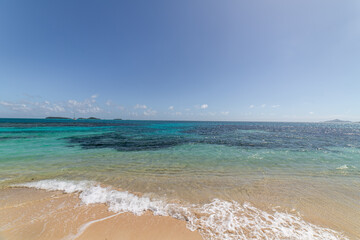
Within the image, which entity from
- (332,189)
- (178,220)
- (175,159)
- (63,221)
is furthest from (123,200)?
(332,189)

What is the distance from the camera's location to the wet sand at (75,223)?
356cm

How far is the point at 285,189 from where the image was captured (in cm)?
633

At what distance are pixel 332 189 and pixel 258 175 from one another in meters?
3.16

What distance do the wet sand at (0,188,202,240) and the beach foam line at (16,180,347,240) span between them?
303mm

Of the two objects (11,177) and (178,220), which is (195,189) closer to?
(178,220)

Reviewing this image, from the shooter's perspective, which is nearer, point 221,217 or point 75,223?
point 75,223

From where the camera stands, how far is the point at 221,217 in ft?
14.0

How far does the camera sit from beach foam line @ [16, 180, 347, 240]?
3.69 meters

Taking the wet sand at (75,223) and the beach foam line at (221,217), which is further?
the beach foam line at (221,217)

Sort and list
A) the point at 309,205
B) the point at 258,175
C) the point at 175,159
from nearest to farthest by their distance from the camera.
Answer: the point at 309,205 < the point at 258,175 < the point at 175,159

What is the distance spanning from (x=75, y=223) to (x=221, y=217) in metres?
4.64

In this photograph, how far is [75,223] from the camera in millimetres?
3930

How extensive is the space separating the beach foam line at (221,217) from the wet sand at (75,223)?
0.30 metres

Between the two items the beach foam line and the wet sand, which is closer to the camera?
the wet sand
